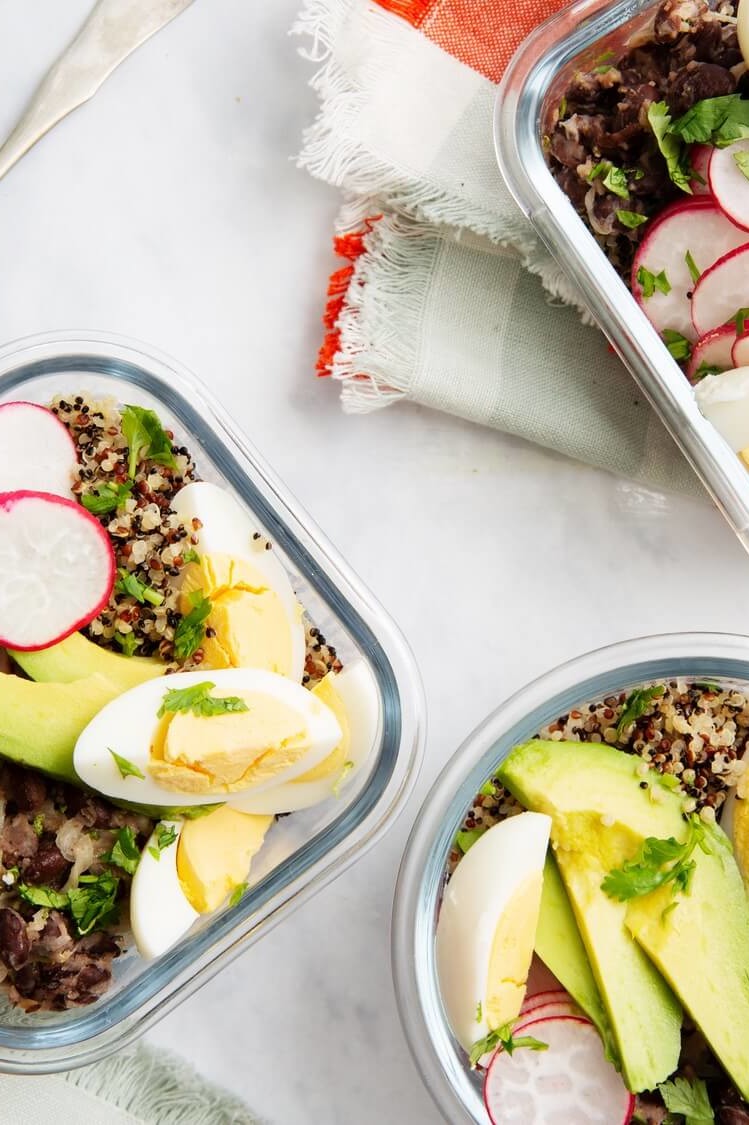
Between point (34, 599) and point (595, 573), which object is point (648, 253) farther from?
point (34, 599)

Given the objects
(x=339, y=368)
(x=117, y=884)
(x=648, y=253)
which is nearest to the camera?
(x=117, y=884)

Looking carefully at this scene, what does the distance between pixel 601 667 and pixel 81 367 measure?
2.34 ft

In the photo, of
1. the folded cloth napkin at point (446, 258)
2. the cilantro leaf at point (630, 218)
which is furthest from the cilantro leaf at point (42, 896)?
the cilantro leaf at point (630, 218)

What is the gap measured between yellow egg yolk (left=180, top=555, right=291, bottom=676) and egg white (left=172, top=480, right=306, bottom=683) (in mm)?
15

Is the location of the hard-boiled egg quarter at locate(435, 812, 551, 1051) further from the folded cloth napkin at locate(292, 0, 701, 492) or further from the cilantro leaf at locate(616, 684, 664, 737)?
the folded cloth napkin at locate(292, 0, 701, 492)

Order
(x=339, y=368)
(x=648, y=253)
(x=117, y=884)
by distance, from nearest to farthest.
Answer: (x=117, y=884) → (x=648, y=253) → (x=339, y=368)

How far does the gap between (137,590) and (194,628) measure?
77 mm

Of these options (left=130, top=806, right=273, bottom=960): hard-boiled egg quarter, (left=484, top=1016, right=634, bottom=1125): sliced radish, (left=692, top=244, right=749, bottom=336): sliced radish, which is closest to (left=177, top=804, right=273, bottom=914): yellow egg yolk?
(left=130, top=806, right=273, bottom=960): hard-boiled egg quarter

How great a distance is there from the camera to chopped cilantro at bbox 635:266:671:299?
4.47ft

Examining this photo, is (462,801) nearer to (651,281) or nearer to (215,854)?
(215,854)

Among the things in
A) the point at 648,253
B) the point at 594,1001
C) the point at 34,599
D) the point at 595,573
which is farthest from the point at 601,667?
the point at 34,599

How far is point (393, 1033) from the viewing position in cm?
149

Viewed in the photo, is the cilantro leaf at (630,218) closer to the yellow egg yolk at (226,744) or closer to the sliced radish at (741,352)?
the sliced radish at (741,352)

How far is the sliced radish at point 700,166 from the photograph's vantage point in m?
1.34
